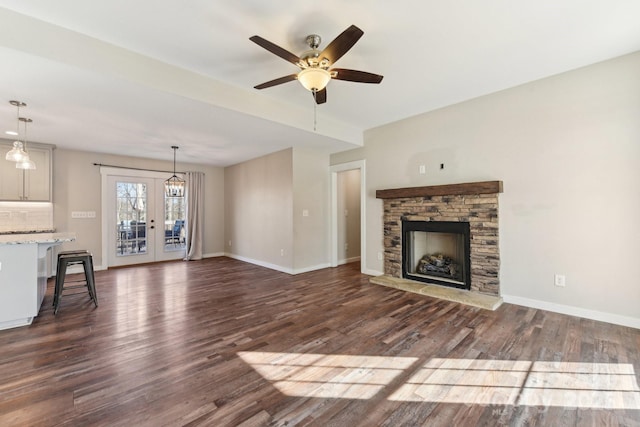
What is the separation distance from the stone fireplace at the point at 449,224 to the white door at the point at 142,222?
17.7 feet

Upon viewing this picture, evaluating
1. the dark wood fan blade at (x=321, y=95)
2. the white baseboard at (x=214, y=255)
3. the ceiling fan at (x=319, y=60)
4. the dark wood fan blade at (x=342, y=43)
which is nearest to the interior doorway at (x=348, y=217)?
the dark wood fan blade at (x=321, y=95)

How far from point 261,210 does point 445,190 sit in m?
4.00

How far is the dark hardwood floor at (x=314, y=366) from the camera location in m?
1.70

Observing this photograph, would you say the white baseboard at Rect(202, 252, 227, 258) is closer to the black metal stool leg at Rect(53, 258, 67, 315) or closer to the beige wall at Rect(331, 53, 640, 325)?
the black metal stool leg at Rect(53, 258, 67, 315)

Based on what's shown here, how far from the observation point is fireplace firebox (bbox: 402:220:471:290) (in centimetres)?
409

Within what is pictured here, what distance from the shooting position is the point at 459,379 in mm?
2035

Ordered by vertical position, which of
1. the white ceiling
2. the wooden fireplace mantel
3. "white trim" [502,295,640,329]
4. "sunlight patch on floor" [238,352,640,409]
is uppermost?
the white ceiling

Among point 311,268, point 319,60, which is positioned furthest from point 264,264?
point 319,60

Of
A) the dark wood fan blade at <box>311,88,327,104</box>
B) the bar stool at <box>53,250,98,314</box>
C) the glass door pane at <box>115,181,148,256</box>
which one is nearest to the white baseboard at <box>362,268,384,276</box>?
the dark wood fan blade at <box>311,88,327,104</box>

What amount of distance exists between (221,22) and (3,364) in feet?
11.1

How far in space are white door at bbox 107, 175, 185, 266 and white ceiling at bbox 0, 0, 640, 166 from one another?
7.31 ft

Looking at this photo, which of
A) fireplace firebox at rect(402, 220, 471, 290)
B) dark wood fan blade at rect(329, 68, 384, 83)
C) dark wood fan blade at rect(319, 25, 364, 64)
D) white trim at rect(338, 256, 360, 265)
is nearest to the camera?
dark wood fan blade at rect(319, 25, 364, 64)

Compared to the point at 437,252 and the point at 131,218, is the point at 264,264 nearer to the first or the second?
the point at 131,218

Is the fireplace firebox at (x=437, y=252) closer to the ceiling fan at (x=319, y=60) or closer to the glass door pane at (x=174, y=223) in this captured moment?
the ceiling fan at (x=319, y=60)
